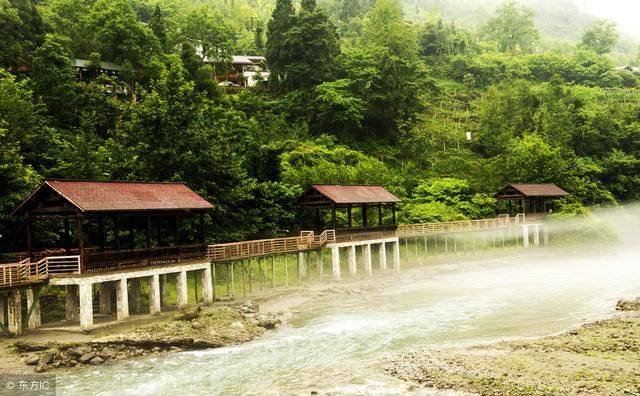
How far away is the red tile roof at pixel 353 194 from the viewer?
43.7 metres

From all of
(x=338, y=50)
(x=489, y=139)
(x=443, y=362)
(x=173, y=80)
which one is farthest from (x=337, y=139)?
(x=443, y=362)

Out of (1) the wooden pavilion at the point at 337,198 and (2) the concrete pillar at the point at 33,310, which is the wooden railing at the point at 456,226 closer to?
(1) the wooden pavilion at the point at 337,198

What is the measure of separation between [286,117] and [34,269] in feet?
174

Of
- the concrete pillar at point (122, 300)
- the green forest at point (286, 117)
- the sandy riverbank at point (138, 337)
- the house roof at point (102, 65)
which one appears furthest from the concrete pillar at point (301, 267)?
the house roof at point (102, 65)

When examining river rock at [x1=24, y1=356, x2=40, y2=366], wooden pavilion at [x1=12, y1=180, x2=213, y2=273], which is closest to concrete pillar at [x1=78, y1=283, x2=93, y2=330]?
wooden pavilion at [x1=12, y1=180, x2=213, y2=273]

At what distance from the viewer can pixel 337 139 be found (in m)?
76.9

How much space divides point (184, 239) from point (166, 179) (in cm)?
464

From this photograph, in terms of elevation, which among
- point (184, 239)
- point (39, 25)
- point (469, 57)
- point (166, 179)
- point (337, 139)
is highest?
point (469, 57)

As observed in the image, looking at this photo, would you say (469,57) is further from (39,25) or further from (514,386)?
(514,386)

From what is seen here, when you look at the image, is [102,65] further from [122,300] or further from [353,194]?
[122,300]

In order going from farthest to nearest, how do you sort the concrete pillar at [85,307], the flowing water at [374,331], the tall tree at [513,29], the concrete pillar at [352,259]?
the tall tree at [513,29]
the concrete pillar at [352,259]
the concrete pillar at [85,307]
the flowing water at [374,331]

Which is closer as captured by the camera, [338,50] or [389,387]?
[389,387]

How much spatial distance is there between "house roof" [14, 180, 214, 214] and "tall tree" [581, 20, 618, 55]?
152 metres

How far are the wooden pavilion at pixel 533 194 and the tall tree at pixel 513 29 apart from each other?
3454 inches
